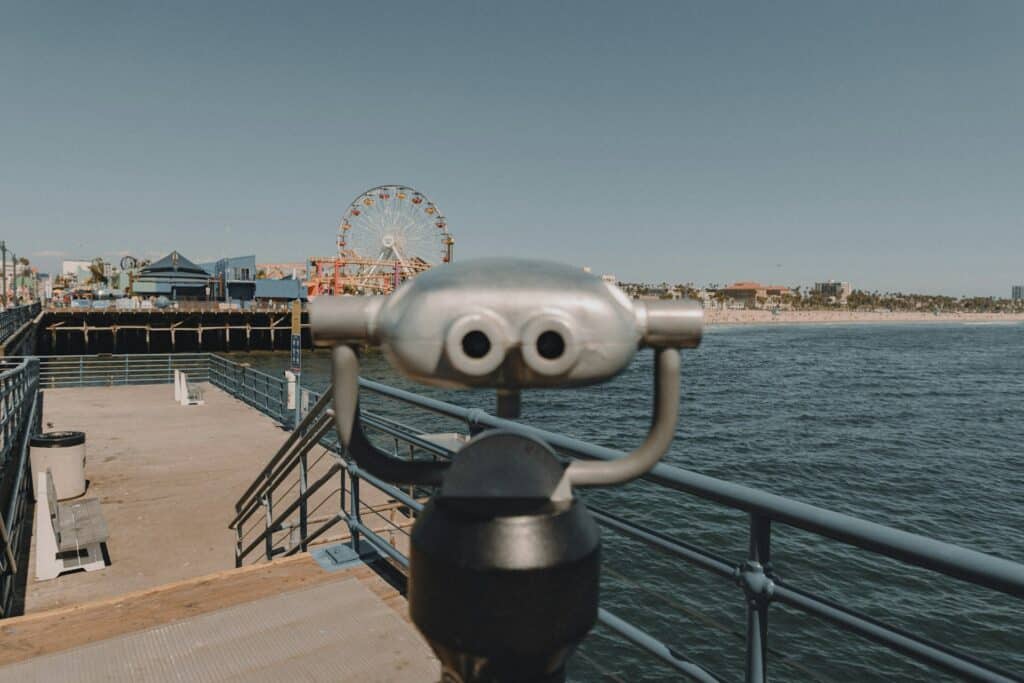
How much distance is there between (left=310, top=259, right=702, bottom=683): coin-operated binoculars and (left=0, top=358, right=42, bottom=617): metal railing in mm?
4769

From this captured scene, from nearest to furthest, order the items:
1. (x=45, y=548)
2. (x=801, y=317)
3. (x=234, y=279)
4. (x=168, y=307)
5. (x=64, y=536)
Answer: (x=45, y=548) < (x=64, y=536) < (x=168, y=307) < (x=234, y=279) < (x=801, y=317)

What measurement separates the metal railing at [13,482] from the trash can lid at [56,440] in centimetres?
20

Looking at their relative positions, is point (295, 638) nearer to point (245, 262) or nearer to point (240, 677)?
point (240, 677)

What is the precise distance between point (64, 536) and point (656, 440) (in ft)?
22.5

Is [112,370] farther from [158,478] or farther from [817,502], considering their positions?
[817,502]

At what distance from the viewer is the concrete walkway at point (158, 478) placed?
6188 mm

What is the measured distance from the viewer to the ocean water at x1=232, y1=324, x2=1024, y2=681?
368 inches

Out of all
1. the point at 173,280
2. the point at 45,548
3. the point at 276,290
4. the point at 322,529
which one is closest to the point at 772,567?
the point at 322,529

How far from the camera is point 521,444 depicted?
1063 millimetres

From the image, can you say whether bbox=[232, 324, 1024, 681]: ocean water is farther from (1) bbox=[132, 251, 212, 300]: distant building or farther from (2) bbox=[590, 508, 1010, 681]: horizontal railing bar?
(1) bbox=[132, 251, 212, 300]: distant building

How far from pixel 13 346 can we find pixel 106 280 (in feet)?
252

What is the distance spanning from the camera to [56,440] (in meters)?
7.90

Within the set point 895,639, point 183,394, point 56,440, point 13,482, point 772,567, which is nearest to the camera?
point 895,639

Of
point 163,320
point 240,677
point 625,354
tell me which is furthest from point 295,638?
point 163,320
